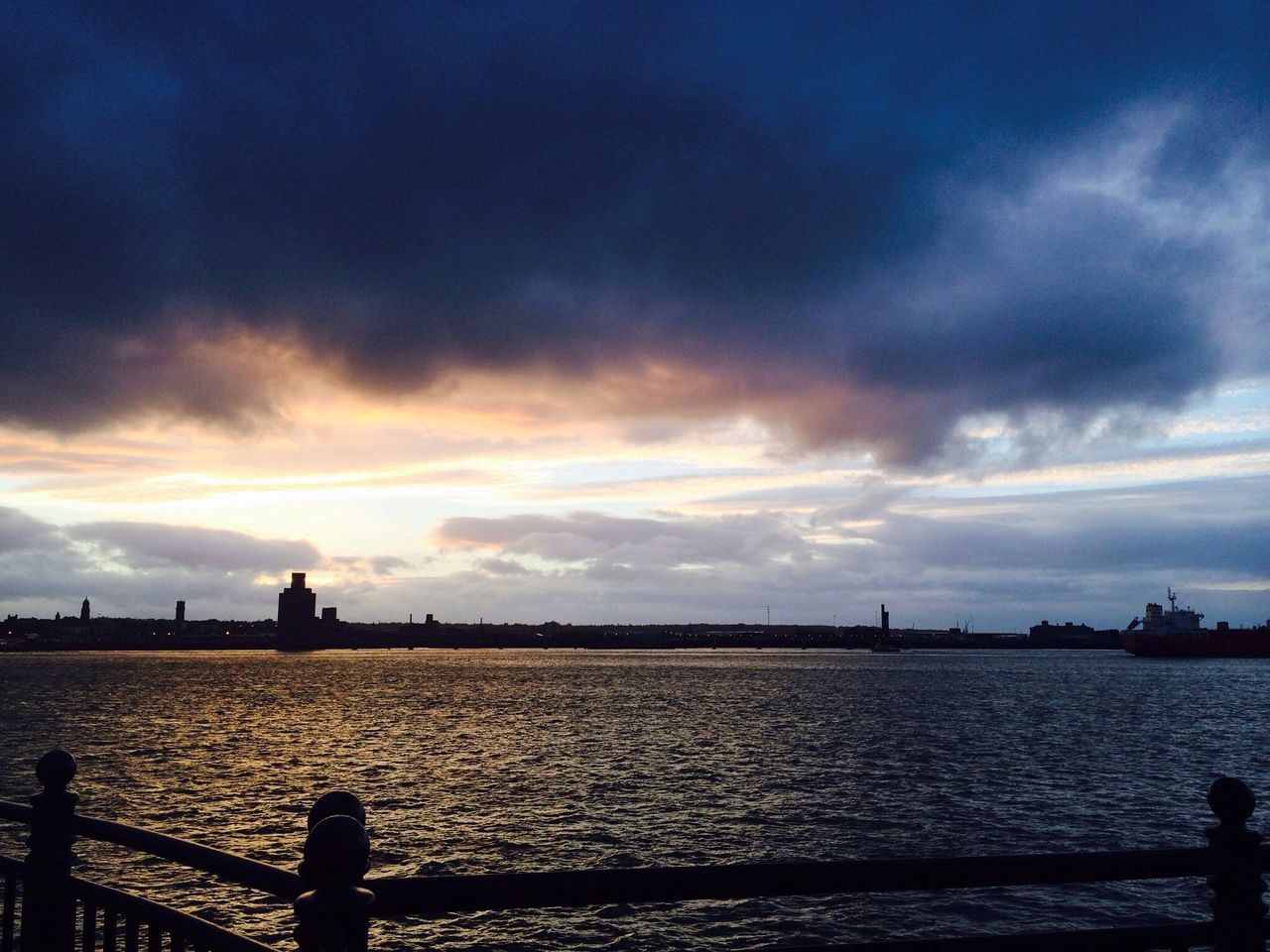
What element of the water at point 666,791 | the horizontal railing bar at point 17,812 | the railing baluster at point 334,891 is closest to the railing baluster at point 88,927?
the horizontal railing bar at point 17,812

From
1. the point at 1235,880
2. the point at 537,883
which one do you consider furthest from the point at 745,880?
the point at 1235,880

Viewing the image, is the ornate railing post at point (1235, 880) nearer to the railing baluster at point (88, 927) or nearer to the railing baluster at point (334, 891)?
the railing baluster at point (334, 891)

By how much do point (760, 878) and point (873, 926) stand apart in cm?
2217

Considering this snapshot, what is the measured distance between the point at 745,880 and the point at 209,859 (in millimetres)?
2478

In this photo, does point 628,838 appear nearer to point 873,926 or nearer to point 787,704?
point 873,926

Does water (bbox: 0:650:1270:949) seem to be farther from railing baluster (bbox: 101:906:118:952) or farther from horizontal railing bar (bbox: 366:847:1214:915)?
horizontal railing bar (bbox: 366:847:1214:915)

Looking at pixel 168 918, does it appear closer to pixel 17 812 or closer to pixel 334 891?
pixel 334 891

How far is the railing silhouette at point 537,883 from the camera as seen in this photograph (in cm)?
354

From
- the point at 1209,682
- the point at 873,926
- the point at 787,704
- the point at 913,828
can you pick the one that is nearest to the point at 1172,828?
the point at 913,828

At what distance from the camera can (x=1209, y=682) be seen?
155875 mm

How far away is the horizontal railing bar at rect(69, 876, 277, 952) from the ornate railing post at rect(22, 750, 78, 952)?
111mm

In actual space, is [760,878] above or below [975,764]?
above

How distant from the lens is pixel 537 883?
4.00 metres

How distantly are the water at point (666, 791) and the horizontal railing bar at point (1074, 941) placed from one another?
642 inches
